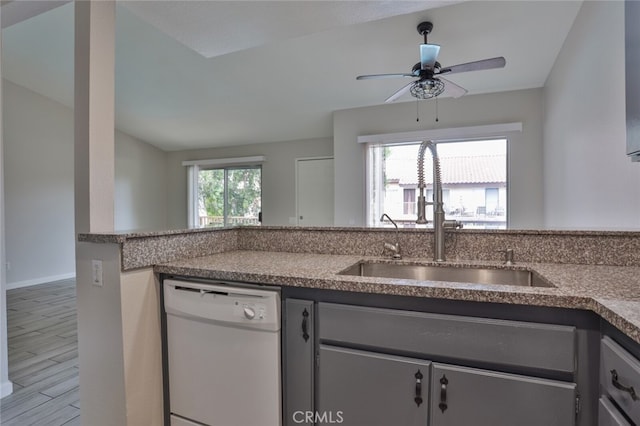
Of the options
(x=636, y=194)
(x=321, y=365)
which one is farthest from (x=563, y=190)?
(x=321, y=365)

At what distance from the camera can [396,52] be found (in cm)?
337

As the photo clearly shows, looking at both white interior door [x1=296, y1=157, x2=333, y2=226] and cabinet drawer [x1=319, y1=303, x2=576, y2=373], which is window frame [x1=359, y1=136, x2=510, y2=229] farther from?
cabinet drawer [x1=319, y1=303, x2=576, y2=373]

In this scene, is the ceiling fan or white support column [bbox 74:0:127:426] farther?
the ceiling fan

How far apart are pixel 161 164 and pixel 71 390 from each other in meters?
5.79

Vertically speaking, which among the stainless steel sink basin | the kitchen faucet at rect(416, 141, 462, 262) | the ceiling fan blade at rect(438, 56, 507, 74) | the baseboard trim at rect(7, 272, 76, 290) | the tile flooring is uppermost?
the ceiling fan blade at rect(438, 56, 507, 74)

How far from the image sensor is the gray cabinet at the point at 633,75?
46.1 inches

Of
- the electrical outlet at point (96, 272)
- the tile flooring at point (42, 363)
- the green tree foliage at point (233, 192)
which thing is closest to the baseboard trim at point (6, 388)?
the tile flooring at point (42, 363)

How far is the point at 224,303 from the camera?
1285 mm

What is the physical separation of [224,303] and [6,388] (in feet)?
6.09

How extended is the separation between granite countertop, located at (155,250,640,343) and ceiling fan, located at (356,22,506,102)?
5.79ft

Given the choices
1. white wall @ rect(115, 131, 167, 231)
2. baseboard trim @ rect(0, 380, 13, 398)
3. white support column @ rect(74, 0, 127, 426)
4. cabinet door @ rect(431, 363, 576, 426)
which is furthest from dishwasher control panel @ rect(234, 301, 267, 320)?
white wall @ rect(115, 131, 167, 231)

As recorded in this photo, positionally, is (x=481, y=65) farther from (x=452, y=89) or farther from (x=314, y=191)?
(x=314, y=191)

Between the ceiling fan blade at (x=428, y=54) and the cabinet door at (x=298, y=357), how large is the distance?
2204mm

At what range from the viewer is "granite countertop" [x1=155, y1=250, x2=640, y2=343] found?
0.88 m
